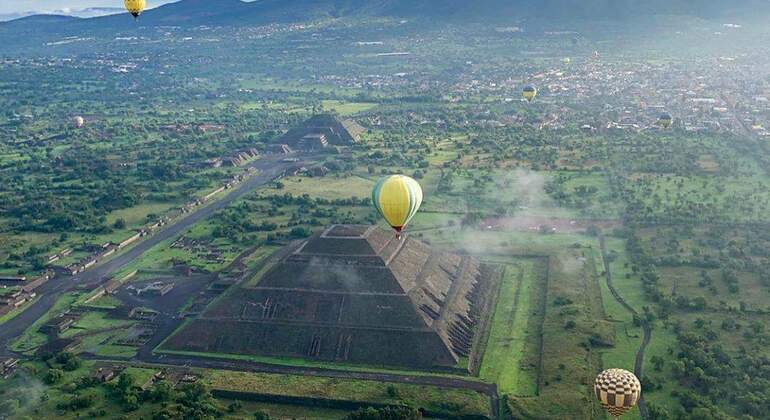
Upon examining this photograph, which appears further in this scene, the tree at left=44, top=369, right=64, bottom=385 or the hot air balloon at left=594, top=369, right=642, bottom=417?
the tree at left=44, top=369, right=64, bottom=385

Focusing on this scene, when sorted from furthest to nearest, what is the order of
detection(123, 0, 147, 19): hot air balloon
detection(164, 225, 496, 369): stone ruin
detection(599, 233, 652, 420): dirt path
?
detection(123, 0, 147, 19): hot air balloon < detection(164, 225, 496, 369): stone ruin < detection(599, 233, 652, 420): dirt path

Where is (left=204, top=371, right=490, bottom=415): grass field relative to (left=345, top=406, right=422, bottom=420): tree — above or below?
below

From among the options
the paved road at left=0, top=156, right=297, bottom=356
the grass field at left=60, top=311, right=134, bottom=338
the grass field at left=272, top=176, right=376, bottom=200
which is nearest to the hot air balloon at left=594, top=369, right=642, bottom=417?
the grass field at left=60, top=311, right=134, bottom=338

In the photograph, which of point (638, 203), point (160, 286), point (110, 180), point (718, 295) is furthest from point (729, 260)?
point (110, 180)

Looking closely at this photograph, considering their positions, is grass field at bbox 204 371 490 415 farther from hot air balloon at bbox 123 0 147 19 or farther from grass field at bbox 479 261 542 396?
hot air balloon at bbox 123 0 147 19

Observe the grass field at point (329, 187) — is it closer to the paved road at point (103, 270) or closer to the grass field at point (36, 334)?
the paved road at point (103, 270)

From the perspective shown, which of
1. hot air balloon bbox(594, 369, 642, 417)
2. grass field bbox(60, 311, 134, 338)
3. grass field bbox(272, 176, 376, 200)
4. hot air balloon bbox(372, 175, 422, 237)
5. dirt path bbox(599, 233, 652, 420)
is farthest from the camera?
grass field bbox(272, 176, 376, 200)

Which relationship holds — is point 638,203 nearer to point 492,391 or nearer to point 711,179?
point 711,179
